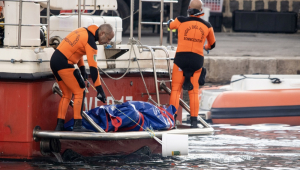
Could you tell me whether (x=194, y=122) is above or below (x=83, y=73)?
below

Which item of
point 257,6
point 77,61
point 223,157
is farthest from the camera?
point 257,6

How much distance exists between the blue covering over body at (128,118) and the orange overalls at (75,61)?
10.0 inches

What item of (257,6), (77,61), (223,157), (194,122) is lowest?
(223,157)

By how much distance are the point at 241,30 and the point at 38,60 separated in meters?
13.2

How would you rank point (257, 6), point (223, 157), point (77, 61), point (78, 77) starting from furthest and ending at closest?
point (257, 6), point (223, 157), point (77, 61), point (78, 77)

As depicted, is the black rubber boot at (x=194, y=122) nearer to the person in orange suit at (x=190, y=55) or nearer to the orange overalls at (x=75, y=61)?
the person in orange suit at (x=190, y=55)

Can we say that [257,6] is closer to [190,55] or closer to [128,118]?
[190,55]

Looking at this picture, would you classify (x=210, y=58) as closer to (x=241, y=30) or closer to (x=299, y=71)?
(x=299, y=71)

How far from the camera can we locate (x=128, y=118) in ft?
19.6

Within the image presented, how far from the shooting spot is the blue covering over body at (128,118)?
19.6 feet

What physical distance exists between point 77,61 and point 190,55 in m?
1.44

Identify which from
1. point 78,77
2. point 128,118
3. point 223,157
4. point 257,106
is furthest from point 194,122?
point 257,106

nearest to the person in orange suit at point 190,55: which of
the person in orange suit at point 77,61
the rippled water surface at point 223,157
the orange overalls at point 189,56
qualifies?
the orange overalls at point 189,56

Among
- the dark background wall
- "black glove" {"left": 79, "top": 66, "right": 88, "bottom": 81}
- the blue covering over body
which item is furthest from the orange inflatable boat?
the dark background wall
